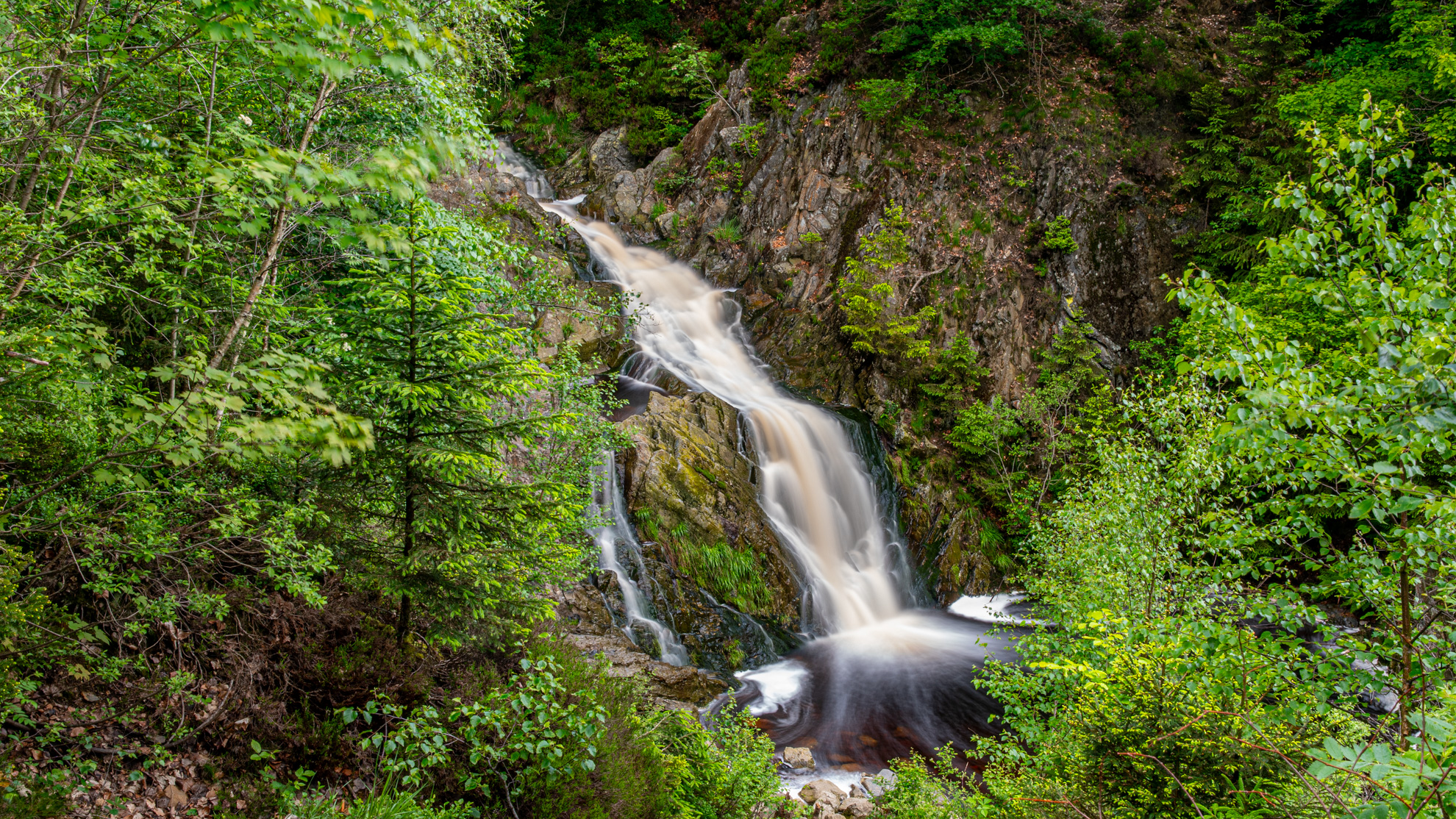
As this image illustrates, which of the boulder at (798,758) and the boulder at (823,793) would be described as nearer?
the boulder at (823,793)

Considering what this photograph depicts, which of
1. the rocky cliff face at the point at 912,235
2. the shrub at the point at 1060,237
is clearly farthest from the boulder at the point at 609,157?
the shrub at the point at 1060,237

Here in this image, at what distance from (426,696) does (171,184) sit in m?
3.74

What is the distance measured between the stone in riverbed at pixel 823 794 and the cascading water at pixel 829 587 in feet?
3.45

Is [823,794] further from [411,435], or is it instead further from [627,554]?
[411,435]

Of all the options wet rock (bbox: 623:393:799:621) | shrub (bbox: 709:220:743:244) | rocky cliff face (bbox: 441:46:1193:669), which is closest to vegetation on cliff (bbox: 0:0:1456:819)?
wet rock (bbox: 623:393:799:621)

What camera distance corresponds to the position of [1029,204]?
19109 millimetres

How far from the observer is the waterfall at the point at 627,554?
33.6 ft

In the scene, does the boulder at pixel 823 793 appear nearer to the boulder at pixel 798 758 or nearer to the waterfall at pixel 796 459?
the boulder at pixel 798 758

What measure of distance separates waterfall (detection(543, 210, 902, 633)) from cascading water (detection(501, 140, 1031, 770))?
0.11 feet

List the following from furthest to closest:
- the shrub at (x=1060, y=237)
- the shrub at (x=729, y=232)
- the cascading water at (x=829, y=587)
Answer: the shrub at (x=729, y=232) < the shrub at (x=1060, y=237) < the cascading water at (x=829, y=587)

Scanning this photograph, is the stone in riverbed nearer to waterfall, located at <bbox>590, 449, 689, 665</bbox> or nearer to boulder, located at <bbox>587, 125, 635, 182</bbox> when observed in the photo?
waterfall, located at <bbox>590, 449, 689, 665</bbox>

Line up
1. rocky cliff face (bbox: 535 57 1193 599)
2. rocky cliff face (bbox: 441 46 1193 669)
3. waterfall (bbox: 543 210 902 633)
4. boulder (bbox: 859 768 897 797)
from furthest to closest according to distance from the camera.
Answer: rocky cliff face (bbox: 535 57 1193 599)
rocky cliff face (bbox: 441 46 1193 669)
waterfall (bbox: 543 210 902 633)
boulder (bbox: 859 768 897 797)

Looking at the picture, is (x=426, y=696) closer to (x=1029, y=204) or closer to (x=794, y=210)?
(x=794, y=210)

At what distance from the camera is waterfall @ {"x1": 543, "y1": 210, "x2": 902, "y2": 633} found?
43.7 feet
